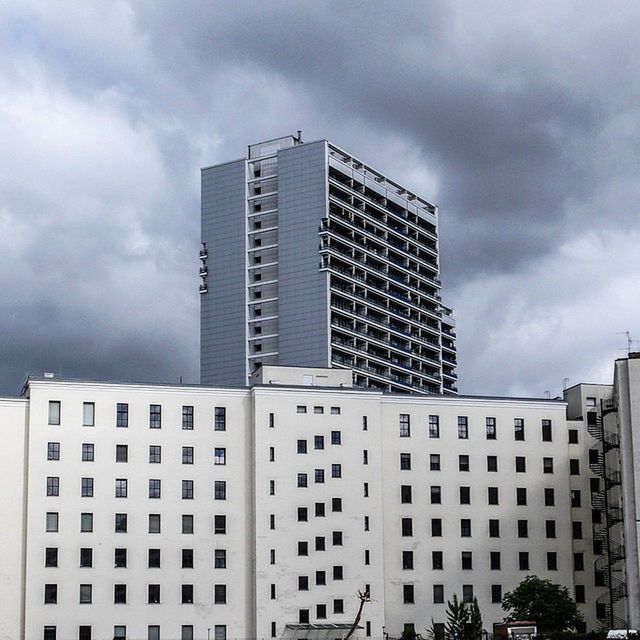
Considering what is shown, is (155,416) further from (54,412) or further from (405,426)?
(405,426)

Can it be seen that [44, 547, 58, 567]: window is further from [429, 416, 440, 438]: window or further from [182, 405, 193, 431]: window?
[429, 416, 440, 438]: window

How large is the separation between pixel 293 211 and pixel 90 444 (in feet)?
247

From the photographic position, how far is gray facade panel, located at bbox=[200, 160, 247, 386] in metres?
179

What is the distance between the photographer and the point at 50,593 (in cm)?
10369

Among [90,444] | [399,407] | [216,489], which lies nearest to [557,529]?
[399,407]

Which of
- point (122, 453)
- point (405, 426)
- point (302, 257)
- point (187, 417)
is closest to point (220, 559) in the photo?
point (122, 453)

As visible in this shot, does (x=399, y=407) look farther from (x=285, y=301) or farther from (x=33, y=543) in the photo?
(x=285, y=301)

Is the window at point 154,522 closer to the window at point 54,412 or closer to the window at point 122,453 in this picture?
the window at point 122,453

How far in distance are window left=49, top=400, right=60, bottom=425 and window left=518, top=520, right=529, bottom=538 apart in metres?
42.4

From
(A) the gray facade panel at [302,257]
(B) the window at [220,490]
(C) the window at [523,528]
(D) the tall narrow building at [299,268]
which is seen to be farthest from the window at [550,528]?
(A) the gray facade panel at [302,257]

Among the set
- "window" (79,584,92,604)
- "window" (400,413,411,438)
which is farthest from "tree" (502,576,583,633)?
"window" (79,584,92,604)

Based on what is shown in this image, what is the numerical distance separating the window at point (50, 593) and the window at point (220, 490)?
15.4 metres

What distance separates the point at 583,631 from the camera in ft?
382

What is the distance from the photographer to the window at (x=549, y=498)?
4675 inches
